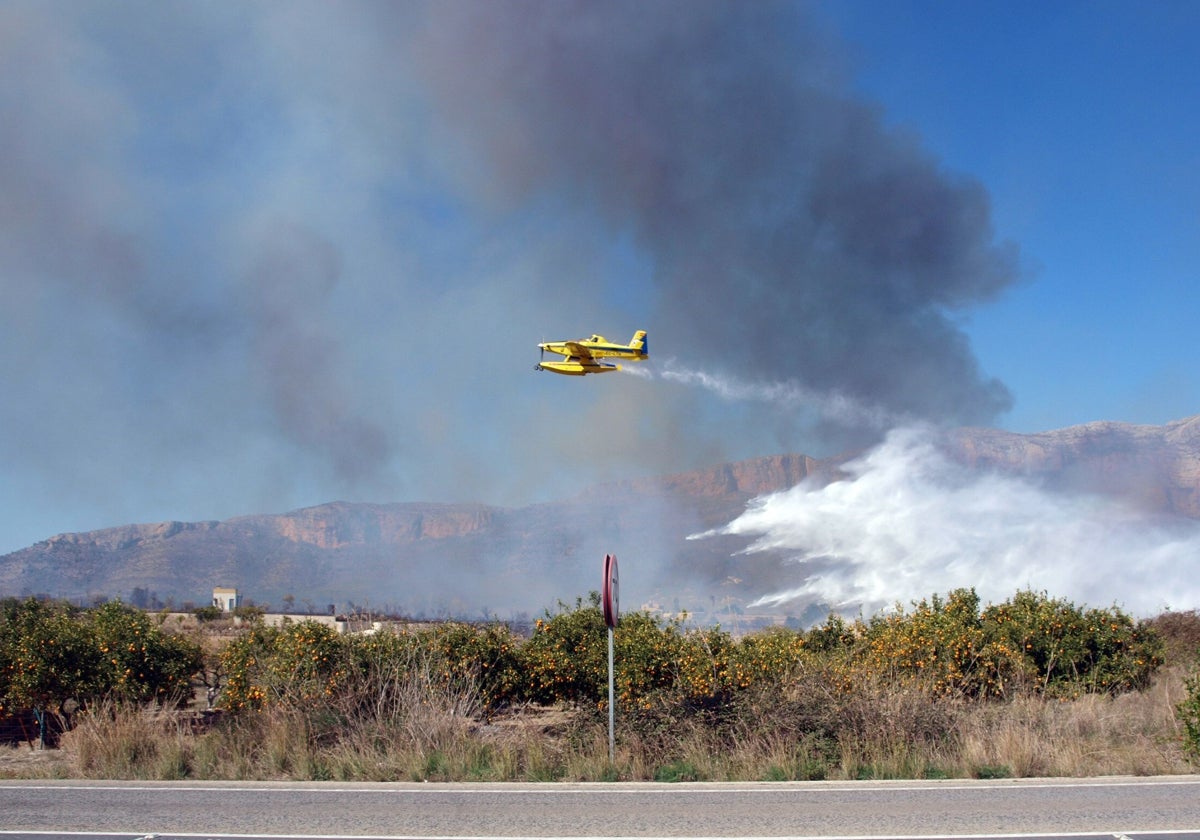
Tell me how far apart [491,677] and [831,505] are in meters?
72.5

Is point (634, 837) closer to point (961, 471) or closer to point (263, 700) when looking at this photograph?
point (263, 700)

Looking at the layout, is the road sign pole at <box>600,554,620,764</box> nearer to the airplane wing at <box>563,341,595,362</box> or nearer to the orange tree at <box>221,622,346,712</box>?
the orange tree at <box>221,622,346,712</box>

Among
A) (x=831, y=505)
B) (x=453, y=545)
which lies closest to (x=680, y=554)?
(x=831, y=505)

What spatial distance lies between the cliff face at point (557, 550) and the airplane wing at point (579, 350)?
6324cm

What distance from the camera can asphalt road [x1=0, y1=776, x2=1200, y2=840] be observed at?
830 cm

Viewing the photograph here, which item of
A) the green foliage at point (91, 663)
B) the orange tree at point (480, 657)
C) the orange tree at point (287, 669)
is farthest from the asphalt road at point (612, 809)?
the green foliage at point (91, 663)

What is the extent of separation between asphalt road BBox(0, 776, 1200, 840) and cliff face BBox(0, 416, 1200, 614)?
8120 cm

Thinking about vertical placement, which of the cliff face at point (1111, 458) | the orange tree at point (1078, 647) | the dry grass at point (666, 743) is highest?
the cliff face at point (1111, 458)

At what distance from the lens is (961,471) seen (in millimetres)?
83750

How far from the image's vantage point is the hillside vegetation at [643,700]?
11.4 metres

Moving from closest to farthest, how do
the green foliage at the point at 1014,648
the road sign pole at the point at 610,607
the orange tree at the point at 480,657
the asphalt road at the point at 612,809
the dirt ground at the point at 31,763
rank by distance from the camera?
the asphalt road at the point at 612,809, the road sign pole at the point at 610,607, the dirt ground at the point at 31,763, the orange tree at the point at 480,657, the green foliage at the point at 1014,648

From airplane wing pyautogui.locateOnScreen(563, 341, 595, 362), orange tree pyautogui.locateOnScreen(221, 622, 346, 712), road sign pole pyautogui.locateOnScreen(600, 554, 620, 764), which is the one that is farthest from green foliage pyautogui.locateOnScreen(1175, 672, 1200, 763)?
airplane wing pyautogui.locateOnScreen(563, 341, 595, 362)

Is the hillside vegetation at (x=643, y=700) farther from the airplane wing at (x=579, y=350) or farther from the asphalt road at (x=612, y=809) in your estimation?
the airplane wing at (x=579, y=350)

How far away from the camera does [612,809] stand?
30.3ft
